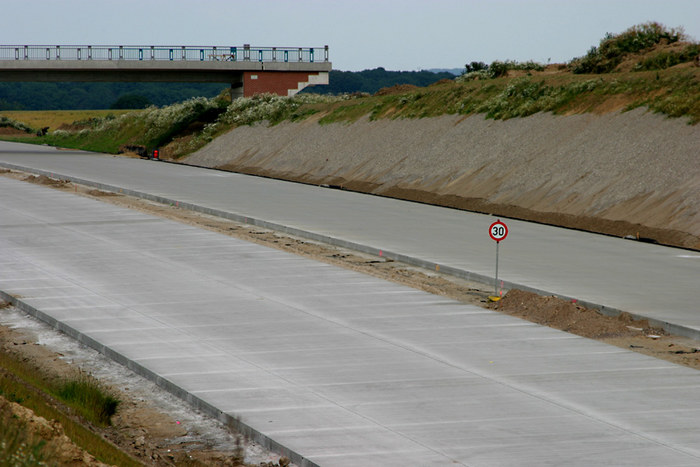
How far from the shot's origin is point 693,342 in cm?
1341

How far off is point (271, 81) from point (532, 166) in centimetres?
3617

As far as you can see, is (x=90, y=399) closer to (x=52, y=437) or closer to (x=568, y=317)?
(x=52, y=437)

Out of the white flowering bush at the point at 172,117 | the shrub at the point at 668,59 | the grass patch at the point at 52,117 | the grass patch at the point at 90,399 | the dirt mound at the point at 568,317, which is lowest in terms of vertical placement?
the grass patch at the point at 90,399

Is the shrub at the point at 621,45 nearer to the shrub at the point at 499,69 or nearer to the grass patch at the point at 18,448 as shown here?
the shrub at the point at 499,69

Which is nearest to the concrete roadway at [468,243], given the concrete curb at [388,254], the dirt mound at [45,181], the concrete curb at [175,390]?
the concrete curb at [388,254]

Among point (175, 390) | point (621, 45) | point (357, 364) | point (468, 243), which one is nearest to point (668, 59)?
point (621, 45)

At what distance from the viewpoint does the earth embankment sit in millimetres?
25516

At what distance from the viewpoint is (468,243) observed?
72.8ft

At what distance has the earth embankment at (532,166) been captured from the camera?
1005 inches

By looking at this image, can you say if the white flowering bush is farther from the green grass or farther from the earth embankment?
the green grass

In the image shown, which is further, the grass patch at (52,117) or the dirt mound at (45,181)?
the grass patch at (52,117)

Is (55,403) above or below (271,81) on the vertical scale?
below

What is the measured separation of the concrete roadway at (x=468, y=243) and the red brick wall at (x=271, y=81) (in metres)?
25.9

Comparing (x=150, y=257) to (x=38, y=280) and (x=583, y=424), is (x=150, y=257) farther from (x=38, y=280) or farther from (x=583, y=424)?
(x=583, y=424)
